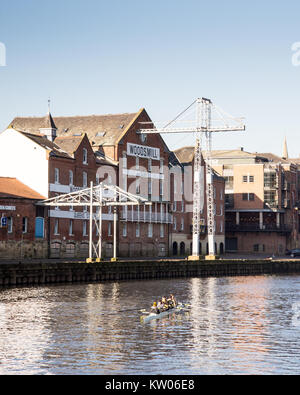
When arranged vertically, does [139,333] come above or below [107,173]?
below

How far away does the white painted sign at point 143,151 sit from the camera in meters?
116

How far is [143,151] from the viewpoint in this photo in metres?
119

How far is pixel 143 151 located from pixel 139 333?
7202cm

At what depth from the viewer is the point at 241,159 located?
15662cm

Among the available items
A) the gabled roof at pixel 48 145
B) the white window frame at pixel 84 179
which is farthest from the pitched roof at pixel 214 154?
the gabled roof at pixel 48 145

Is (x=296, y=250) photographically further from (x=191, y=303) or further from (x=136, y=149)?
(x=191, y=303)

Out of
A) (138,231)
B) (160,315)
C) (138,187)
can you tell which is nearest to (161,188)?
(138,187)

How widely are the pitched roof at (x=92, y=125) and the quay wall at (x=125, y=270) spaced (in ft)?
75.7

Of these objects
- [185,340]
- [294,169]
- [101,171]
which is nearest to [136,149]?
[101,171]

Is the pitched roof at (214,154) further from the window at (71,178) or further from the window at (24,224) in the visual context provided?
the window at (24,224)

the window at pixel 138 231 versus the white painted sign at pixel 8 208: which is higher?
the white painted sign at pixel 8 208

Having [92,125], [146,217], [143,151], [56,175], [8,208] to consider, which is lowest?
[8,208]

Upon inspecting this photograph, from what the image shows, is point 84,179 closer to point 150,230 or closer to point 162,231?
point 150,230

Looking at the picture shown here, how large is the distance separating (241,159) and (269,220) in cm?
1383
